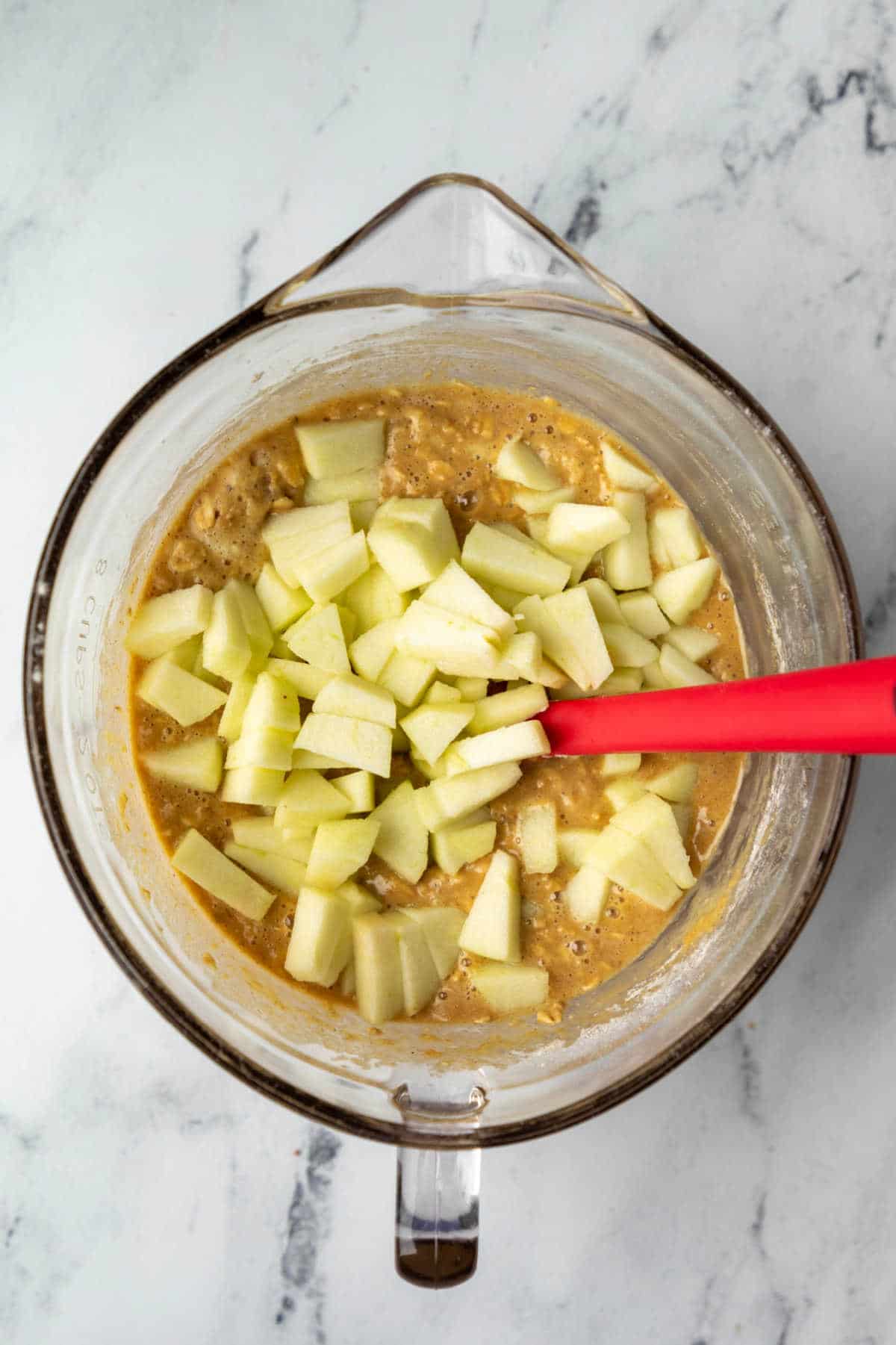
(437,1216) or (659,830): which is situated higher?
(659,830)

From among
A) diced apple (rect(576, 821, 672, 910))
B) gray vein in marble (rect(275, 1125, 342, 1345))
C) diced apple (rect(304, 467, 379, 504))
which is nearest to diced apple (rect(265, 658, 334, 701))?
diced apple (rect(304, 467, 379, 504))

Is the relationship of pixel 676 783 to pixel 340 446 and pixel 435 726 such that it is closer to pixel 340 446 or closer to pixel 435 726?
pixel 435 726

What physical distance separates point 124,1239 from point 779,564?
1351 millimetres

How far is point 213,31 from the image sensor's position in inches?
68.7

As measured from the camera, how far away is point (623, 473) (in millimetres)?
1655

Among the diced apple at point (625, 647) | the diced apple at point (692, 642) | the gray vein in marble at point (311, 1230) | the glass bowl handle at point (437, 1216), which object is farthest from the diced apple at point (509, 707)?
the gray vein in marble at point (311, 1230)

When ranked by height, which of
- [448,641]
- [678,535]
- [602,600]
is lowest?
[448,641]

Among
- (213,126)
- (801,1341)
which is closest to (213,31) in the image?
(213,126)

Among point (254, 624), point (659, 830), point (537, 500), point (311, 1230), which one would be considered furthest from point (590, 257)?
point (311, 1230)

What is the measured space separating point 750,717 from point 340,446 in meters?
0.71

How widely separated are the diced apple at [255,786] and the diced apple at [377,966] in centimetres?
16

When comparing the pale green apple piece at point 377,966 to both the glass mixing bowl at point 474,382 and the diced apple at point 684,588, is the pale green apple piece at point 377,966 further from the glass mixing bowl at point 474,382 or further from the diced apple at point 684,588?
the diced apple at point 684,588

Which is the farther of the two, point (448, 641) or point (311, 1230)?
point (311, 1230)

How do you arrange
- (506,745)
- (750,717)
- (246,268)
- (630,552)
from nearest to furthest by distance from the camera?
1. (750,717)
2. (506,745)
3. (630,552)
4. (246,268)
